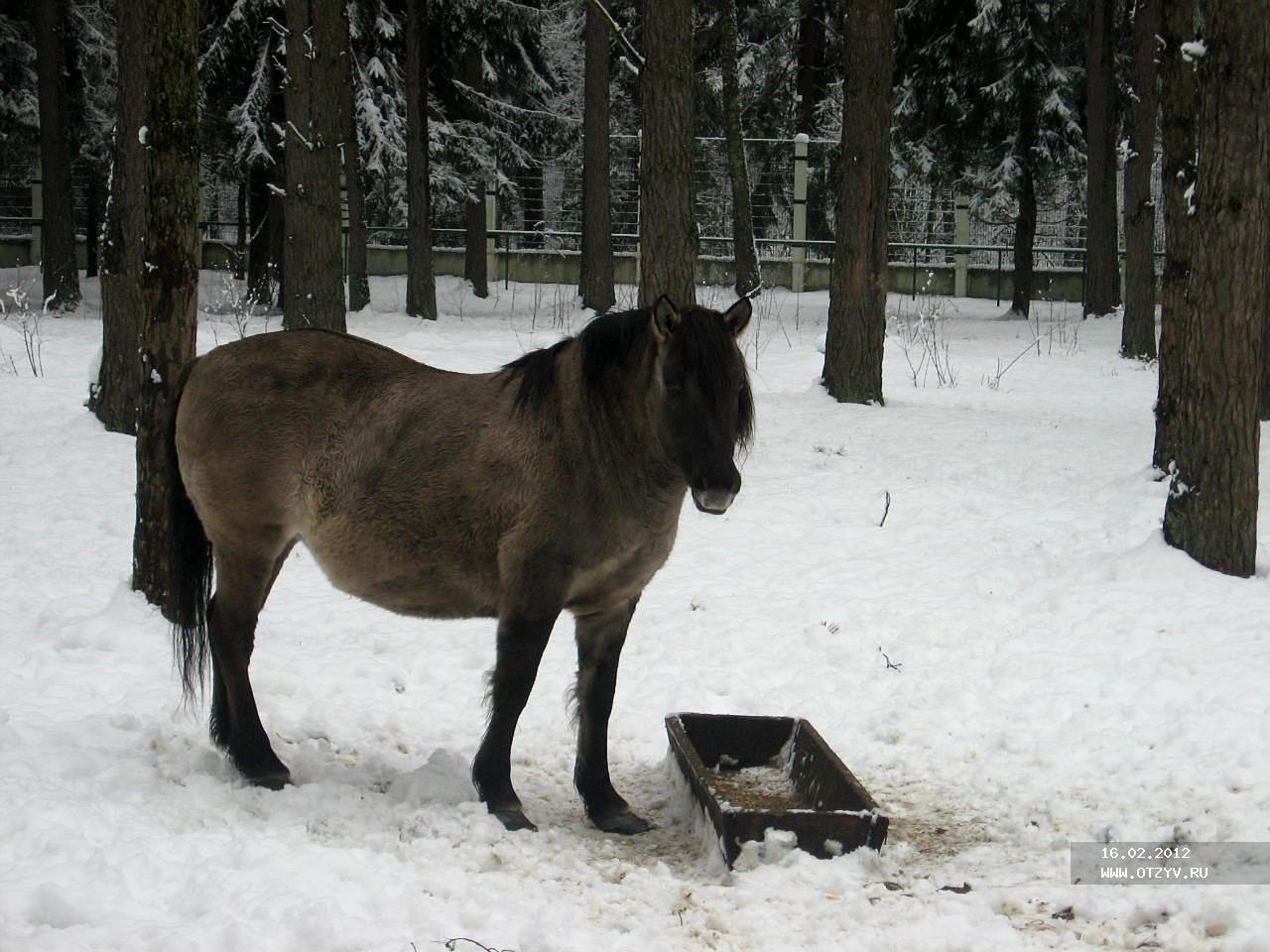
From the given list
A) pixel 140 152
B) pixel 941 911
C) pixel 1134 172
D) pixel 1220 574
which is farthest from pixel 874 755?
pixel 1134 172

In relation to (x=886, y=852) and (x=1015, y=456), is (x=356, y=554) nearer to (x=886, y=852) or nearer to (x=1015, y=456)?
(x=886, y=852)

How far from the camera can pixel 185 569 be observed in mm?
5480

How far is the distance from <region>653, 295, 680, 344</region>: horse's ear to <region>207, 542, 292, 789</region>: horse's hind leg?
1946 millimetres

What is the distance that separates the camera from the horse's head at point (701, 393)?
14.6ft

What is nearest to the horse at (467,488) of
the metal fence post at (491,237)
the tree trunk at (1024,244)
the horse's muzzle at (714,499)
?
the horse's muzzle at (714,499)

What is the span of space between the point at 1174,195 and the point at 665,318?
632 cm

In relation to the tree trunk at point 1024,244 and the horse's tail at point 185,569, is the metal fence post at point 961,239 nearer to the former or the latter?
the tree trunk at point 1024,244

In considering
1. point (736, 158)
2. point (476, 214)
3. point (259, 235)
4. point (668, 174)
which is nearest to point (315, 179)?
point (668, 174)

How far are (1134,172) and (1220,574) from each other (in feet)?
43.8

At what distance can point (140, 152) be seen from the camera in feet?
34.4

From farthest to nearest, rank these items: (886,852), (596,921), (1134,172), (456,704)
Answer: (1134,172)
(456,704)
(886,852)
(596,921)

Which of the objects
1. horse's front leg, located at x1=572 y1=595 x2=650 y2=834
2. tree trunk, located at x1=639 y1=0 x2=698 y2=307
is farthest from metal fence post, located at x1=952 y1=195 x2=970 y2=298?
horse's front leg, located at x1=572 y1=595 x2=650 y2=834

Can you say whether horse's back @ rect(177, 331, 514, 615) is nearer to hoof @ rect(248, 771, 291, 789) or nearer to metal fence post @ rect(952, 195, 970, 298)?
hoof @ rect(248, 771, 291, 789)

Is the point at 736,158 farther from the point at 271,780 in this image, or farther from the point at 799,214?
the point at 271,780
